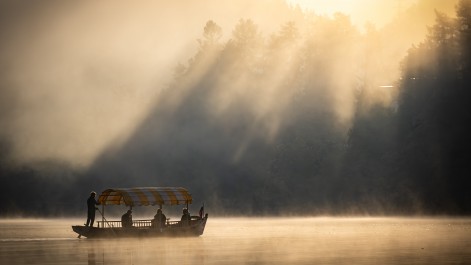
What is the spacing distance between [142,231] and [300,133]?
85138 mm

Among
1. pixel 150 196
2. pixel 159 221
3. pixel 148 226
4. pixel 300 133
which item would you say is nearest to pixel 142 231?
pixel 148 226

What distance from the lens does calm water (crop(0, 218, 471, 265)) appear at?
54594mm

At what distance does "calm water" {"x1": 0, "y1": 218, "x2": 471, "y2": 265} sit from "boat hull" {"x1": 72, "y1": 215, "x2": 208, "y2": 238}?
0.62 meters

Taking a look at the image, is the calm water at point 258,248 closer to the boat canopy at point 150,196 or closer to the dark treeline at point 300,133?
the boat canopy at point 150,196

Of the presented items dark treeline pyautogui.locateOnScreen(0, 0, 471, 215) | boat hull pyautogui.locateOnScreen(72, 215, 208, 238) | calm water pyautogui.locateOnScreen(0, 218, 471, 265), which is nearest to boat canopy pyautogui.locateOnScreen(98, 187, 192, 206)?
boat hull pyautogui.locateOnScreen(72, 215, 208, 238)

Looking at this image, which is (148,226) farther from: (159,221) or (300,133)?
(300,133)

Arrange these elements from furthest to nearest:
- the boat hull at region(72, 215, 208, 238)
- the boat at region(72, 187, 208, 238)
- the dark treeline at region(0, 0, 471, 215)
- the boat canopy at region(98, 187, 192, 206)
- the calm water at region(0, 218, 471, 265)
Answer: the dark treeline at region(0, 0, 471, 215) < the boat canopy at region(98, 187, 192, 206) < the boat at region(72, 187, 208, 238) < the boat hull at region(72, 215, 208, 238) < the calm water at region(0, 218, 471, 265)

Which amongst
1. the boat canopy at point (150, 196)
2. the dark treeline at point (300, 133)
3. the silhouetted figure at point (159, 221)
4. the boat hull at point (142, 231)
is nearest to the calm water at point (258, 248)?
the boat hull at point (142, 231)

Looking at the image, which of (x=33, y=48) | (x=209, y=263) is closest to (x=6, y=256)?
(x=209, y=263)

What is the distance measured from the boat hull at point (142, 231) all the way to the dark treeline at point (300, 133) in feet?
184

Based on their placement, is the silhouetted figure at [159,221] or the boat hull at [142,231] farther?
the silhouetted figure at [159,221]

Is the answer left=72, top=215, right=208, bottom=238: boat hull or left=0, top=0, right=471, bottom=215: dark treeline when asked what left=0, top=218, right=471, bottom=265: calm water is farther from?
left=0, top=0, right=471, bottom=215: dark treeline

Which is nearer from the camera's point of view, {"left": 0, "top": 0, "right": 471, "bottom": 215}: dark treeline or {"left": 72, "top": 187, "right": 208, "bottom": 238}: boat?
{"left": 72, "top": 187, "right": 208, "bottom": 238}: boat

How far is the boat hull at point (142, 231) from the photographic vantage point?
3022 inches
